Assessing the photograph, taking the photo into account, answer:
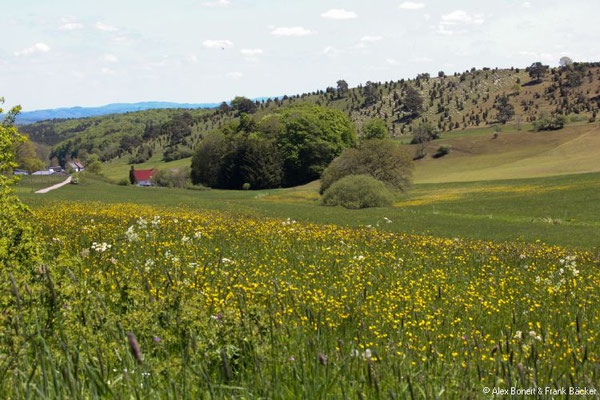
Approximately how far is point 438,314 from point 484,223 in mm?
32087

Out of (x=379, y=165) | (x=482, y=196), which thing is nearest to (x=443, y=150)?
(x=379, y=165)

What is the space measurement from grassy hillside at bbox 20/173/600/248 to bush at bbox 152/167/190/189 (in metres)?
44.9

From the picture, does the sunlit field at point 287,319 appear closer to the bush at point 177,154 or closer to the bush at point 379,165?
the bush at point 379,165

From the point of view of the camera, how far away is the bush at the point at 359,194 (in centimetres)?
5625

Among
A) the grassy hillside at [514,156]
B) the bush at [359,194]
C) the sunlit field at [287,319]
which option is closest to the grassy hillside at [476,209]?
the bush at [359,194]

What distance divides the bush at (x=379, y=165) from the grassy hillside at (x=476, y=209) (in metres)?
3.36

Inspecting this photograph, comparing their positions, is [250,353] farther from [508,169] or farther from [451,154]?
[451,154]

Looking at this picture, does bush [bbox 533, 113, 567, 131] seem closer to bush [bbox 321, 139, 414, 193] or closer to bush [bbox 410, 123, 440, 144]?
bush [bbox 410, 123, 440, 144]

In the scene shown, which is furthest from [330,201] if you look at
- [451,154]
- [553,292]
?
[451,154]

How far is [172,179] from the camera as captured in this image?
390ft

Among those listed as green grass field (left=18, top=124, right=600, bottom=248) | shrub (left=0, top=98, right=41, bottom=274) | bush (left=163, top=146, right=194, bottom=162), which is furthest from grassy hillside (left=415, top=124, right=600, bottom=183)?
bush (left=163, top=146, right=194, bottom=162)

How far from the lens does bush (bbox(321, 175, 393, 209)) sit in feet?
185

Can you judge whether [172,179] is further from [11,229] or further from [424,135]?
[11,229]

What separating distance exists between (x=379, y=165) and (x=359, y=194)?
→ 36.6 feet
